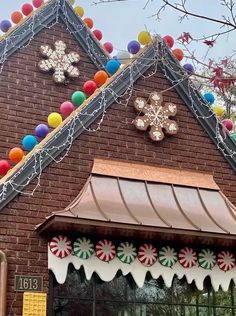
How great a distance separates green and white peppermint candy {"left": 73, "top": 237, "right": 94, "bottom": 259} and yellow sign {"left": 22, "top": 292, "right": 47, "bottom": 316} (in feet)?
2.44

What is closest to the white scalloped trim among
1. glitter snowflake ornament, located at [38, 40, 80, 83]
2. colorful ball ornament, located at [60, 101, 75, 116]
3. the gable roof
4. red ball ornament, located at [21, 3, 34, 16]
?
the gable roof

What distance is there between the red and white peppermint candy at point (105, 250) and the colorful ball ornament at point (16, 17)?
17.2 ft

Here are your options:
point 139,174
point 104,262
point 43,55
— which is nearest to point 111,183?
point 139,174

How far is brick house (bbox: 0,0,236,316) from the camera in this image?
895 centimetres

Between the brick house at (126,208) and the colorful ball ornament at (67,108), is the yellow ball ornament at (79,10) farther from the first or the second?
the colorful ball ornament at (67,108)

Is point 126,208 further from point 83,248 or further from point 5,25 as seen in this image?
point 5,25

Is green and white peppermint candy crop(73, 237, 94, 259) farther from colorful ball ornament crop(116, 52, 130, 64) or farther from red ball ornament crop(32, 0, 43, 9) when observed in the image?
red ball ornament crop(32, 0, 43, 9)

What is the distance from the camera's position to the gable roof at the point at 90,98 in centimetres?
921

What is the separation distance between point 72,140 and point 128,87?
1341 mm

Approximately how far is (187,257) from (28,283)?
236 centimetres

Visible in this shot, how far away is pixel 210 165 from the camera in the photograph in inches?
424

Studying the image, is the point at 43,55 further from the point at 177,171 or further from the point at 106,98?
the point at 177,171

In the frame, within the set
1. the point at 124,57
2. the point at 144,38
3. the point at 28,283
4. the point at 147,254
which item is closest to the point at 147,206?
the point at 147,254

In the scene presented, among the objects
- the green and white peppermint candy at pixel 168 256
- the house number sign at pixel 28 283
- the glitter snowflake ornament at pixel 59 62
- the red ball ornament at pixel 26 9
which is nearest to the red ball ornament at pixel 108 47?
the glitter snowflake ornament at pixel 59 62
